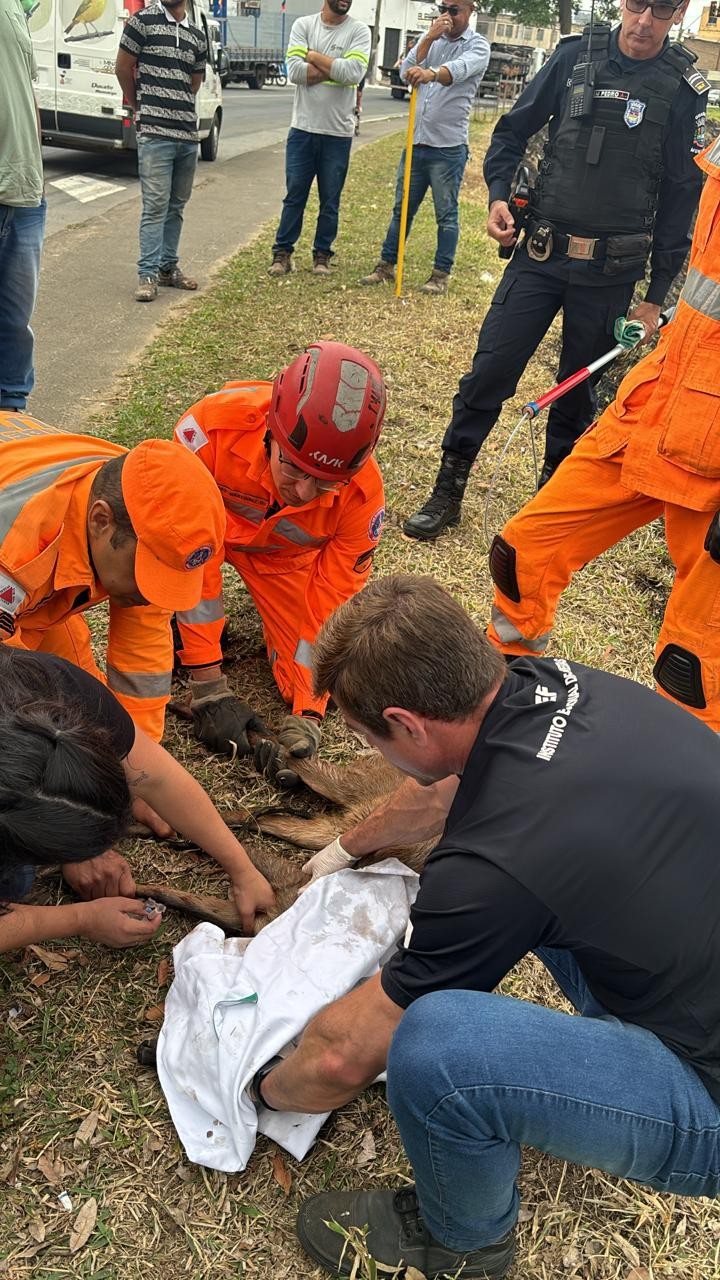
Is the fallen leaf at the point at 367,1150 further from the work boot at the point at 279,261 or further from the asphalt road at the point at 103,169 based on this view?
the asphalt road at the point at 103,169

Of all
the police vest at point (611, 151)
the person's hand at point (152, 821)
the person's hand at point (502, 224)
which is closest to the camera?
the person's hand at point (152, 821)

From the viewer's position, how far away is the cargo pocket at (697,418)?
9.02ft

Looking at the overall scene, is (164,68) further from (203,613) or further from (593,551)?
(593,551)

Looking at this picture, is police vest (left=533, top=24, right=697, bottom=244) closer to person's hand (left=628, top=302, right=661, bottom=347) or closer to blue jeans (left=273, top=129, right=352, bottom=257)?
person's hand (left=628, top=302, right=661, bottom=347)

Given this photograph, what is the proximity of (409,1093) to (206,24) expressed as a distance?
37.2 feet

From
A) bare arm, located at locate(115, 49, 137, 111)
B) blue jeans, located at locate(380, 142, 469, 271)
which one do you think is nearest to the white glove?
bare arm, located at locate(115, 49, 137, 111)

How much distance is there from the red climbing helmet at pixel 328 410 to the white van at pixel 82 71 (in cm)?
898

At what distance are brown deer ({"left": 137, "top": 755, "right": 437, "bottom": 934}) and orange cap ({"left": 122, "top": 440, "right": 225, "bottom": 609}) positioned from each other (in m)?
0.86

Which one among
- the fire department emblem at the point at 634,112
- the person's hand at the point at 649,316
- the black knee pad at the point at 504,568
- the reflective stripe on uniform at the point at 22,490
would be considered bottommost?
the black knee pad at the point at 504,568

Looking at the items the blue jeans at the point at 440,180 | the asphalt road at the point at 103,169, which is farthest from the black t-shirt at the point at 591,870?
the asphalt road at the point at 103,169

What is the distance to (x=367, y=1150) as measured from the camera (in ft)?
7.02

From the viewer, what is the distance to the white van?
10328 millimetres

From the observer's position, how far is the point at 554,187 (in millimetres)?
4203

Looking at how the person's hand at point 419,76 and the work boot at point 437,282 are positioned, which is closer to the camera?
the person's hand at point 419,76
